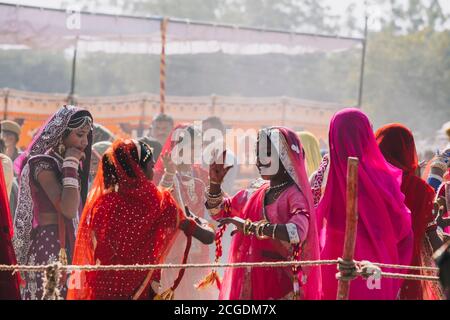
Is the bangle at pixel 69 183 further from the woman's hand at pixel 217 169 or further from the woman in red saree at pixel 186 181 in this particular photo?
the woman in red saree at pixel 186 181

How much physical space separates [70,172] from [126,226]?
1.27m

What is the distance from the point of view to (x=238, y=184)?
15.8 metres

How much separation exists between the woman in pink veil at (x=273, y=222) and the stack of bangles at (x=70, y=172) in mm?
1077

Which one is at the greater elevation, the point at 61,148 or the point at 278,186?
the point at 61,148

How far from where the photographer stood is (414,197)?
247 inches

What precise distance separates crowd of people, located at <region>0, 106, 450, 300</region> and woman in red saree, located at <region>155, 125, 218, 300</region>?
121 cm

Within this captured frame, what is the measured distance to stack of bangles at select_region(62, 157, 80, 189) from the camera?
242 inches

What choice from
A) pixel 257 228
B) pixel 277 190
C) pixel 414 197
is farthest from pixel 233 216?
pixel 414 197

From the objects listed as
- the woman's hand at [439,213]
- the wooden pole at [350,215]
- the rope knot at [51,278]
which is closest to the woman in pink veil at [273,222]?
→ the wooden pole at [350,215]

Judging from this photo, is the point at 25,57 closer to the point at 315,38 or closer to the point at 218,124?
the point at 315,38

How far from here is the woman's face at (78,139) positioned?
6402 mm

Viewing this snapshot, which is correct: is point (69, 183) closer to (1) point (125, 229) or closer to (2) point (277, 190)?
(1) point (125, 229)

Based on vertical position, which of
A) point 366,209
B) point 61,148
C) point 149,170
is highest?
point 61,148

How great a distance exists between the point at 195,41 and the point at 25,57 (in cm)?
3969
